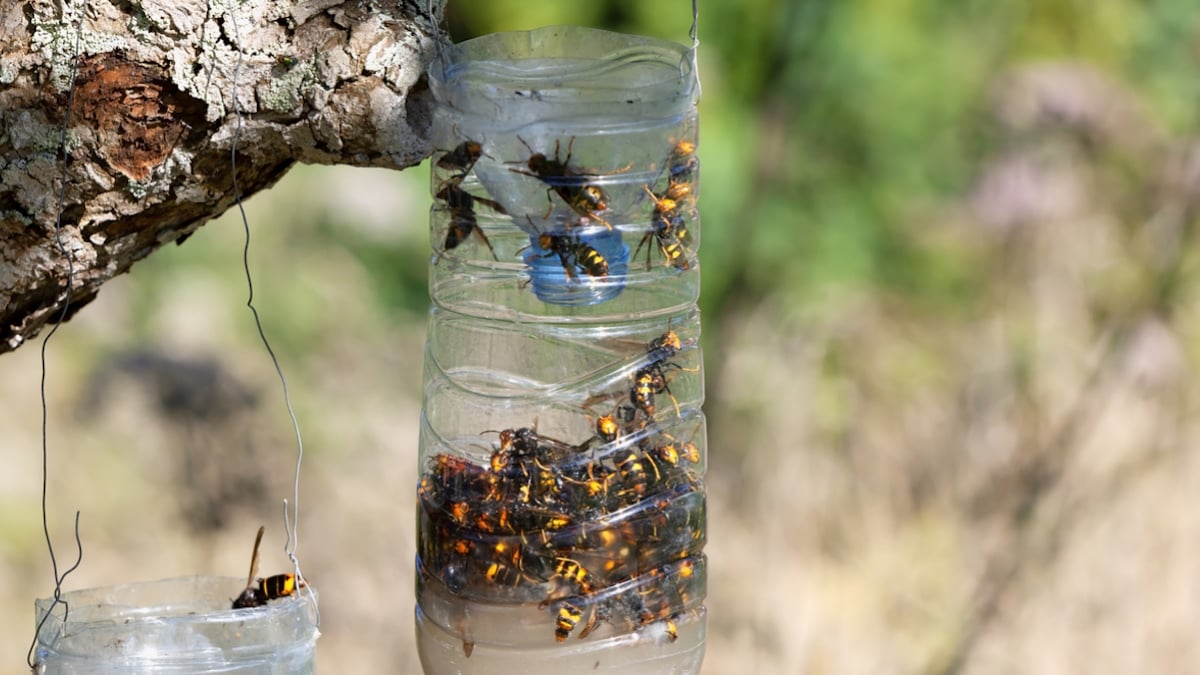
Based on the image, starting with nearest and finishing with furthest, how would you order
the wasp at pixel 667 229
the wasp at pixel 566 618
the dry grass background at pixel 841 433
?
the wasp at pixel 566 618 < the wasp at pixel 667 229 < the dry grass background at pixel 841 433

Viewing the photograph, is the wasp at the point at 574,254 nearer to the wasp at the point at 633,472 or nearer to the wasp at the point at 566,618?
the wasp at the point at 633,472

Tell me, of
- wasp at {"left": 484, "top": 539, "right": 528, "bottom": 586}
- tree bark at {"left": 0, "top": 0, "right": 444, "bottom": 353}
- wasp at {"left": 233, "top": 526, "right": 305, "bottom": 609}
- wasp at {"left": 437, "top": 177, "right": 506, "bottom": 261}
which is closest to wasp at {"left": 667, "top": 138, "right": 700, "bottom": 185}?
wasp at {"left": 437, "top": 177, "right": 506, "bottom": 261}

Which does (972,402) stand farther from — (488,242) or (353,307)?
(488,242)

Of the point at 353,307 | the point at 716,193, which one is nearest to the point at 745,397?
the point at 716,193

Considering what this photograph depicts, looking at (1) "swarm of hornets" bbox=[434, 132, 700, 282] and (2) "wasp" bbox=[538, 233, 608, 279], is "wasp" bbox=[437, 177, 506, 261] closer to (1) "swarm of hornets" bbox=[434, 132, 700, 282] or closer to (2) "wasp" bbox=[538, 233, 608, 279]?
(1) "swarm of hornets" bbox=[434, 132, 700, 282]

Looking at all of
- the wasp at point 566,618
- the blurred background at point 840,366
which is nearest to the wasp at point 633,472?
the wasp at point 566,618

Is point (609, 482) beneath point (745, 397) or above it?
above
